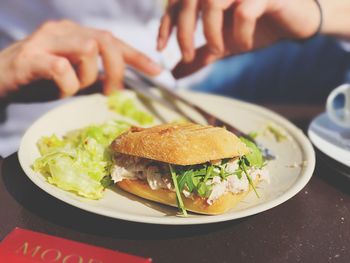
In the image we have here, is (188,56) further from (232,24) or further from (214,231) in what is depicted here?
(214,231)

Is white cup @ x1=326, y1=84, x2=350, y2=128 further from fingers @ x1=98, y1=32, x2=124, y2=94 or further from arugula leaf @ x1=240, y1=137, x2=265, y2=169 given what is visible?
fingers @ x1=98, y1=32, x2=124, y2=94

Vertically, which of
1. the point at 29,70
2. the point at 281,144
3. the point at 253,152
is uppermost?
the point at 29,70

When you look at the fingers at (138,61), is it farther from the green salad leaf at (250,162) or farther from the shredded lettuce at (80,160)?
the green salad leaf at (250,162)

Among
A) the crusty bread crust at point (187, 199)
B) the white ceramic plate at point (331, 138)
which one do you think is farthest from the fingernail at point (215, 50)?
the crusty bread crust at point (187, 199)

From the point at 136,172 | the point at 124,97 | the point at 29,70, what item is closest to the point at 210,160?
the point at 136,172

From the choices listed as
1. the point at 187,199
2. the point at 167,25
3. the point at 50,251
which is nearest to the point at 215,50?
the point at 167,25

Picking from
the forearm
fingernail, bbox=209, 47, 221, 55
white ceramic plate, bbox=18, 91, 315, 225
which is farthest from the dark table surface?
the forearm

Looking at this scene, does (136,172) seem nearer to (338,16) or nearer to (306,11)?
(306,11)
